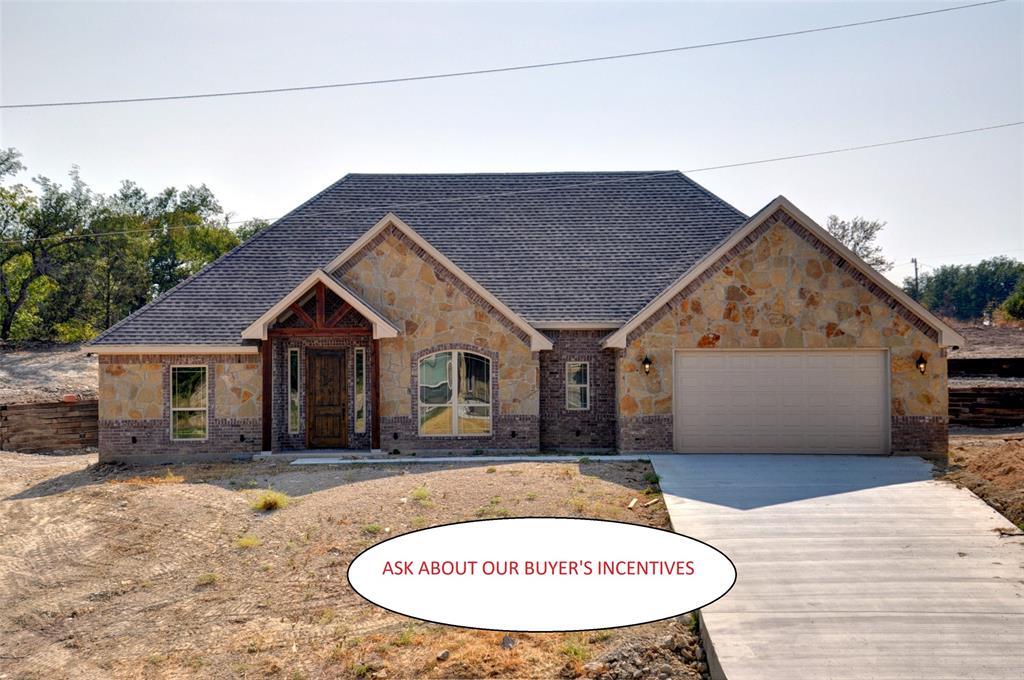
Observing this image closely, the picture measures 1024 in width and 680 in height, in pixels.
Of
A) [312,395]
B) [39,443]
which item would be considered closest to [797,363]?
[312,395]

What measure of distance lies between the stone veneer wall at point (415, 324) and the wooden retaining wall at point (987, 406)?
14.6 metres

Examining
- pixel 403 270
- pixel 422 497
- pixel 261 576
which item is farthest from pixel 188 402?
pixel 261 576

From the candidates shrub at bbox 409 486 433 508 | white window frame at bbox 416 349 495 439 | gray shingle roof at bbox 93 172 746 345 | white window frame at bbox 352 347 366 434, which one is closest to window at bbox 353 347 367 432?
white window frame at bbox 352 347 366 434

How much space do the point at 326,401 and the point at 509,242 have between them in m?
6.90

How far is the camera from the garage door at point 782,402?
17.0 meters

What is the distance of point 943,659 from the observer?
7.18 metres

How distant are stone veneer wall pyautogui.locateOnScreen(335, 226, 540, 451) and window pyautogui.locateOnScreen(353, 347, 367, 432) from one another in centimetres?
60

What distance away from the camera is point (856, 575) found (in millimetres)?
9234

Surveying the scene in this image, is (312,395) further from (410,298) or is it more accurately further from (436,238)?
(436,238)

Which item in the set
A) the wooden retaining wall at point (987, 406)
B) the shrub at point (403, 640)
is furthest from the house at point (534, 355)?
the shrub at point (403, 640)

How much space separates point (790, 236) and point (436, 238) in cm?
963

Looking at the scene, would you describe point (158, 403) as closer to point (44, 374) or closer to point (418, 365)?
point (418, 365)

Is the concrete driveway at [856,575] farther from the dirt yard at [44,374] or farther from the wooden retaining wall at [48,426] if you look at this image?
the dirt yard at [44,374]

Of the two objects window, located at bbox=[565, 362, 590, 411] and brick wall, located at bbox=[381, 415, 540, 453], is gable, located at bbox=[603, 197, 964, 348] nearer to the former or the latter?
window, located at bbox=[565, 362, 590, 411]
